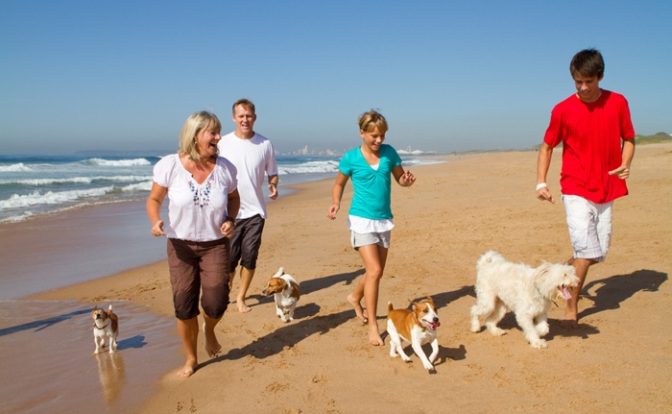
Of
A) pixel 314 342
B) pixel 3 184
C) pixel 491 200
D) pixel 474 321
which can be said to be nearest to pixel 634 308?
pixel 474 321

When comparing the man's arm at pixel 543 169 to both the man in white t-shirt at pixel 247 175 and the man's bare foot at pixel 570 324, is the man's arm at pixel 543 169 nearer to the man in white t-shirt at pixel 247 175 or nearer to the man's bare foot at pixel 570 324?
the man's bare foot at pixel 570 324

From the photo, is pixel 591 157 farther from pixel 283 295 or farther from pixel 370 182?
pixel 283 295

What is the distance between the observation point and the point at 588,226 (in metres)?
4.73

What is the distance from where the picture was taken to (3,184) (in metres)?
26.8

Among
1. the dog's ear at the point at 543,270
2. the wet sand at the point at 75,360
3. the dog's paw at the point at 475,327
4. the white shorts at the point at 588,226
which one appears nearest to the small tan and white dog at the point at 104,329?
the wet sand at the point at 75,360

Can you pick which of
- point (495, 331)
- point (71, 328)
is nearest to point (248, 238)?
point (71, 328)

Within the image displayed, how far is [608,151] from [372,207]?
2.25 m

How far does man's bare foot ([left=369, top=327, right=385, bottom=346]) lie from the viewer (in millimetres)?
4762

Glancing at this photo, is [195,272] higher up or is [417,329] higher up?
[195,272]

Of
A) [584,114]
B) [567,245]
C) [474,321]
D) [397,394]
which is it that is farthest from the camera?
[567,245]

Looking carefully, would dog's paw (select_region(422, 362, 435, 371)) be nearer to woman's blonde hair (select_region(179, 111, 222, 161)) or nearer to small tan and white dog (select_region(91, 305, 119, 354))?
woman's blonde hair (select_region(179, 111, 222, 161))

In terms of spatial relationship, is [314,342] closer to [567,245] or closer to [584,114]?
[584,114]

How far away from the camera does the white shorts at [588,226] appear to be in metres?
4.72

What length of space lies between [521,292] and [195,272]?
286 cm
